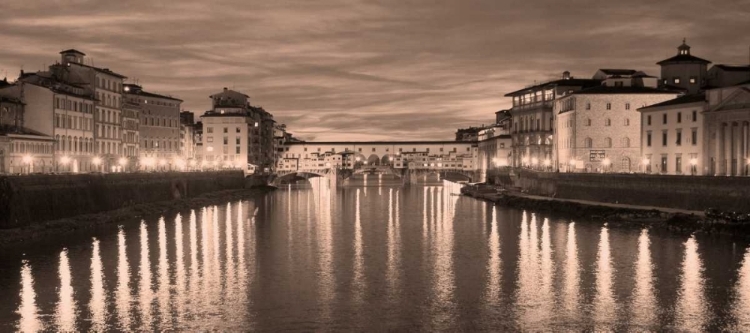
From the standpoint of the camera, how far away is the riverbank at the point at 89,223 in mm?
40153

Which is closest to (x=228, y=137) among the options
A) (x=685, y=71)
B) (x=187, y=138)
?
(x=187, y=138)

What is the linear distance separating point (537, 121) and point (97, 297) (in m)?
85.1

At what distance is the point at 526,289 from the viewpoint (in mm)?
29453

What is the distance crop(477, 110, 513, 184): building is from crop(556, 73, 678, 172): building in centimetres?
2725

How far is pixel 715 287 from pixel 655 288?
229cm

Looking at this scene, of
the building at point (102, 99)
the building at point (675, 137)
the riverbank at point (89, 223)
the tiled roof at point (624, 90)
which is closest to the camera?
the riverbank at point (89, 223)

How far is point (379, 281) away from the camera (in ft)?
102

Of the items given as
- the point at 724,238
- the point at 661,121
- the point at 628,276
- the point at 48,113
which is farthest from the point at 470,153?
the point at 628,276

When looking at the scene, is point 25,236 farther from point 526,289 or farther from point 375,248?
point 526,289

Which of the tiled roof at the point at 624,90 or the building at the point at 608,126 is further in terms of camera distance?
the tiled roof at the point at 624,90

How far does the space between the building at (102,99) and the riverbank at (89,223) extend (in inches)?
450

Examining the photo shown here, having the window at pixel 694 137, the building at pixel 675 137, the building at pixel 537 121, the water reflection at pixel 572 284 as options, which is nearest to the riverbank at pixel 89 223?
the water reflection at pixel 572 284

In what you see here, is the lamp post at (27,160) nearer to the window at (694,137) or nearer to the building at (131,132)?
the building at (131,132)

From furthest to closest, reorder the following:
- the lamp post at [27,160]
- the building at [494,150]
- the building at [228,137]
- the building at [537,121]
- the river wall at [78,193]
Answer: the building at [228,137] → the building at [494,150] → the building at [537,121] → the lamp post at [27,160] → the river wall at [78,193]
